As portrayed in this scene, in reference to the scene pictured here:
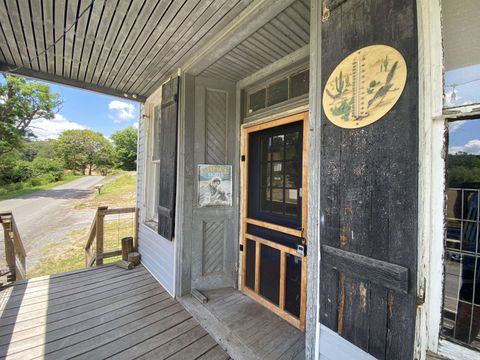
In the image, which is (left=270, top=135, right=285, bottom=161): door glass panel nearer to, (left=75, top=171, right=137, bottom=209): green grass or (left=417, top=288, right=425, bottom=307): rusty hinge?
(left=417, top=288, right=425, bottom=307): rusty hinge

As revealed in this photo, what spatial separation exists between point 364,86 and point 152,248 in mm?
3267

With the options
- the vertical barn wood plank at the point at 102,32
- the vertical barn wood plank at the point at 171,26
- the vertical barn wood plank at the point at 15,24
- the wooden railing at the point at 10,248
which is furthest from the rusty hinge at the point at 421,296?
the wooden railing at the point at 10,248

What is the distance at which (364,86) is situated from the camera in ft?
3.30

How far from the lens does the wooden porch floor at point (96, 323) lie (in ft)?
5.78

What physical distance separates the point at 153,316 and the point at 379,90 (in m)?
2.74

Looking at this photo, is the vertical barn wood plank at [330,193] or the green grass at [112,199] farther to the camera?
the green grass at [112,199]

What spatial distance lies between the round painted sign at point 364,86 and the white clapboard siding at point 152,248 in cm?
235

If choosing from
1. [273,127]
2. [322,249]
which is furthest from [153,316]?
[273,127]

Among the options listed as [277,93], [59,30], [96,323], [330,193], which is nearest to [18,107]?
[59,30]

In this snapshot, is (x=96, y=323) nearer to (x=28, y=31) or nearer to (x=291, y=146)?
(x=291, y=146)

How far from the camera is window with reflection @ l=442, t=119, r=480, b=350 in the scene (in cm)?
82

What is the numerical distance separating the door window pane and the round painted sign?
0.15 m

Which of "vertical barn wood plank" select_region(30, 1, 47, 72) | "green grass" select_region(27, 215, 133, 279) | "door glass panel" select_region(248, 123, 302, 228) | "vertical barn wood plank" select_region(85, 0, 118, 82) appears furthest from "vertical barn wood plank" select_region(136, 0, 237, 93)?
"green grass" select_region(27, 215, 133, 279)

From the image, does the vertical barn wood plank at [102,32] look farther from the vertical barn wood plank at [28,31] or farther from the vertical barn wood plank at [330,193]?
the vertical barn wood plank at [330,193]
